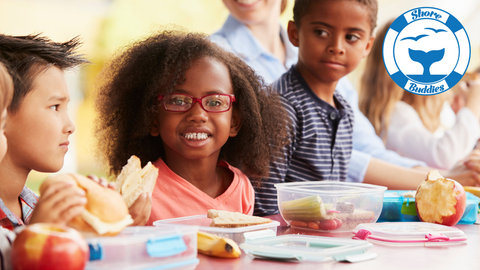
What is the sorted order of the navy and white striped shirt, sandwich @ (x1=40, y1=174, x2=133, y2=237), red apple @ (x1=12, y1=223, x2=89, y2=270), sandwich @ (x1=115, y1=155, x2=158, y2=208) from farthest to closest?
the navy and white striped shirt < sandwich @ (x1=115, y1=155, x2=158, y2=208) < sandwich @ (x1=40, y1=174, x2=133, y2=237) < red apple @ (x1=12, y1=223, x2=89, y2=270)

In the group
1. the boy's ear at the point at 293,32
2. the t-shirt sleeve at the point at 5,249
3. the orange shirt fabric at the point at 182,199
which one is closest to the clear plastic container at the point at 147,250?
the t-shirt sleeve at the point at 5,249

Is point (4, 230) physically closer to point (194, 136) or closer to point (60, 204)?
point (60, 204)

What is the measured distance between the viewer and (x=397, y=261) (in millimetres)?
790

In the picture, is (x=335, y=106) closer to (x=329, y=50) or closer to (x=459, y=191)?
(x=329, y=50)

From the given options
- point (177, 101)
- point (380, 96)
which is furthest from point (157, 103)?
point (380, 96)

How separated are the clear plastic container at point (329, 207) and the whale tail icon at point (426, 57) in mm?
838

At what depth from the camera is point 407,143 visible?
9.33ft

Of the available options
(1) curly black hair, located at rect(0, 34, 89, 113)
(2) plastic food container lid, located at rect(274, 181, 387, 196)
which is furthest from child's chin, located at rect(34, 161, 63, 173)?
(2) plastic food container lid, located at rect(274, 181, 387, 196)

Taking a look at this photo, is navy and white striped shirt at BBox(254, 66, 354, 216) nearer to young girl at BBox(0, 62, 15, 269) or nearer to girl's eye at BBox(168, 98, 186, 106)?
girl's eye at BBox(168, 98, 186, 106)

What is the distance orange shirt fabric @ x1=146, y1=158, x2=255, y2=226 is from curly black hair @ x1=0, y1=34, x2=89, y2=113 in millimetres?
392

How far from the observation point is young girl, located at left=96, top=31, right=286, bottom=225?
1190 millimetres

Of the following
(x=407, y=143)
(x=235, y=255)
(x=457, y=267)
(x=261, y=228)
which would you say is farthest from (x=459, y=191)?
(x=407, y=143)

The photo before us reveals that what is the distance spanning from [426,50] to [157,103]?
3.68ft

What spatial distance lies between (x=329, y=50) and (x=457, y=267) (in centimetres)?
92
